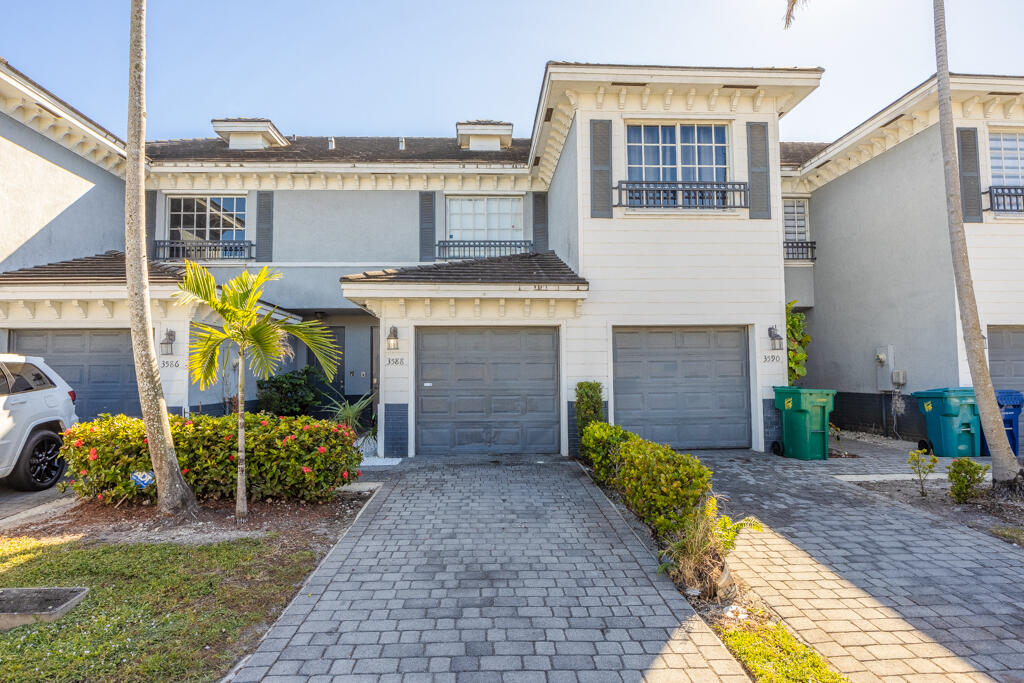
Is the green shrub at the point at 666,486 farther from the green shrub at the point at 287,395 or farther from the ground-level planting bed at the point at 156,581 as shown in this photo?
the green shrub at the point at 287,395

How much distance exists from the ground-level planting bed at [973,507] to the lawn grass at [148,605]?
673cm

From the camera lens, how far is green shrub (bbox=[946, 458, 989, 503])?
6.02 metres

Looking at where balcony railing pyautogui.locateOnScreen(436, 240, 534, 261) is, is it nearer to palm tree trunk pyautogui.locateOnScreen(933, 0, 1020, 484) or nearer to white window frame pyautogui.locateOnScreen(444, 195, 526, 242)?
white window frame pyautogui.locateOnScreen(444, 195, 526, 242)

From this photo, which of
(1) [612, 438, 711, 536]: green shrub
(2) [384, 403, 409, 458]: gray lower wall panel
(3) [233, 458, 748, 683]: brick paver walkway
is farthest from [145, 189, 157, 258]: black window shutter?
(1) [612, 438, 711, 536]: green shrub

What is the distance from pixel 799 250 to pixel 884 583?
11.6 m

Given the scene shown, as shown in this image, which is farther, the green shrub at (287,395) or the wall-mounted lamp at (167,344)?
the green shrub at (287,395)

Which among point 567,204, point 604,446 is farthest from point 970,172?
point 604,446

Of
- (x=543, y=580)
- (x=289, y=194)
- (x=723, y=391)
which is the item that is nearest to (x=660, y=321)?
(x=723, y=391)

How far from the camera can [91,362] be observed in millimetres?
9375

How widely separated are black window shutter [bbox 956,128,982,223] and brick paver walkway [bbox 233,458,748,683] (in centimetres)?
968

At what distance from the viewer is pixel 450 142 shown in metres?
15.8

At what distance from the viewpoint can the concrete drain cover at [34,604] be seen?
338cm

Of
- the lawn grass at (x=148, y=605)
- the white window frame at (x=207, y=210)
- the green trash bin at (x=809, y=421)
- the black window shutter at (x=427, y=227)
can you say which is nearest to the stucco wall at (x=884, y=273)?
the green trash bin at (x=809, y=421)

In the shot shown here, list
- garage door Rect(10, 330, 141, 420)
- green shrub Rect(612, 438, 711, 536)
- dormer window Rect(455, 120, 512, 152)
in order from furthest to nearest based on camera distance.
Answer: dormer window Rect(455, 120, 512, 152)
garage door Rect(10, 330, 141, 420)
green shrub Rect(612, 438, 711, 536)
